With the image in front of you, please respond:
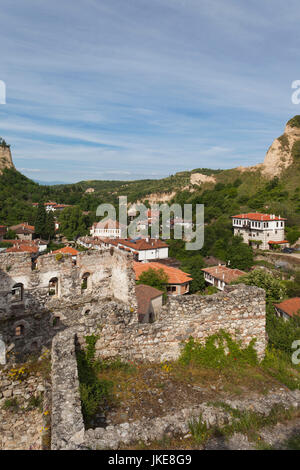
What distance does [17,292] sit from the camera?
37.1 ft

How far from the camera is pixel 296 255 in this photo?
199ft

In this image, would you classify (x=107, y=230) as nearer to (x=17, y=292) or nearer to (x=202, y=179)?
(x=202, y=179)

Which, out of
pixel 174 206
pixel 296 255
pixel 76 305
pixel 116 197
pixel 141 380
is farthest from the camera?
pixel 116 197

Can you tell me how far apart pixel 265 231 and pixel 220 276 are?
93.5 ft

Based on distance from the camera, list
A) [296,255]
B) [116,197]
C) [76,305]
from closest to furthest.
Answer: [76,305]
[296,255]
[116,197]

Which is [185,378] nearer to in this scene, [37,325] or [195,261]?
[37,325]

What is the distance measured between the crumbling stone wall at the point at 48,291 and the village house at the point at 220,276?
36638 mm

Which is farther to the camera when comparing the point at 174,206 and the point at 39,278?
the point at 174,206

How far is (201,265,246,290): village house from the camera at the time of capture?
4738 centimetres

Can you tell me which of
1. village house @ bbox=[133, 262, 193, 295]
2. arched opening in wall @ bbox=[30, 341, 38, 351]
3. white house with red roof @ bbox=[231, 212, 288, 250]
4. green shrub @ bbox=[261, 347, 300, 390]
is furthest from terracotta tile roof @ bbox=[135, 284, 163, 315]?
white house with red roof @ bbox=[231, 212, 288, 250]

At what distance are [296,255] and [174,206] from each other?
61.1 metres

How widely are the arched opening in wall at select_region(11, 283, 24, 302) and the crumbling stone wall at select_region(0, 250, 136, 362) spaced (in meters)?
0.05

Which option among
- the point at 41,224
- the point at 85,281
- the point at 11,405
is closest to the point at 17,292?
the point at 85,281
